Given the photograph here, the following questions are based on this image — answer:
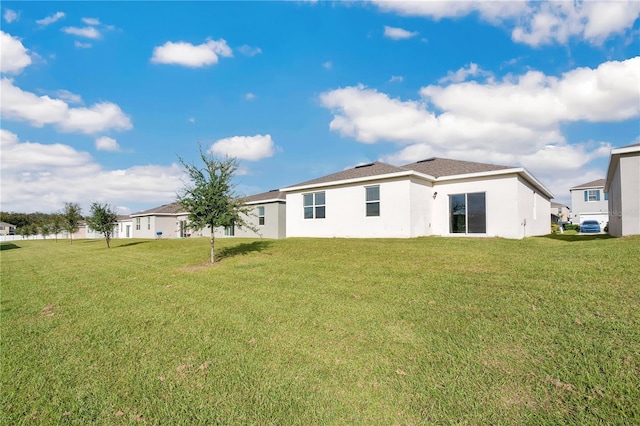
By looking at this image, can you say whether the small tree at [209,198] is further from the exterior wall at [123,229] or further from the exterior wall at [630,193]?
the exterior wall at [123,229]

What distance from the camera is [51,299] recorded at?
7.88 m

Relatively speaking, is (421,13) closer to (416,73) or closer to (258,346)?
(416,73)

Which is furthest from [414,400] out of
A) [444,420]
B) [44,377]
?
[44,377]

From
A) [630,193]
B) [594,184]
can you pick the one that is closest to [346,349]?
[630,193]

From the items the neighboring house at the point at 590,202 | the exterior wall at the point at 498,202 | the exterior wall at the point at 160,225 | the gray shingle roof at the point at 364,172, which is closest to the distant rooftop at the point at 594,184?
the neighboring house at the point at 590,202

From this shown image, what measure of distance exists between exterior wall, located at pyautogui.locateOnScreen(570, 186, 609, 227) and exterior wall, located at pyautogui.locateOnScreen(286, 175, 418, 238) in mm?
32955

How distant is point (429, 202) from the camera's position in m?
17.0

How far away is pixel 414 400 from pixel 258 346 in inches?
88.7

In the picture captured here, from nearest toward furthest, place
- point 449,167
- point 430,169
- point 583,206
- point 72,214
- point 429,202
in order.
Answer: point 429,202 → point 449,167 → point 430,169 → point 72,214 → point 583,206

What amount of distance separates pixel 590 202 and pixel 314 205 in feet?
118

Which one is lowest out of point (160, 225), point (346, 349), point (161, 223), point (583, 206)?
point (346, 349)

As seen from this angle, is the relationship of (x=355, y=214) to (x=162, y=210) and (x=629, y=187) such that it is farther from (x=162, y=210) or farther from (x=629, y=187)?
(x=162, y=210)

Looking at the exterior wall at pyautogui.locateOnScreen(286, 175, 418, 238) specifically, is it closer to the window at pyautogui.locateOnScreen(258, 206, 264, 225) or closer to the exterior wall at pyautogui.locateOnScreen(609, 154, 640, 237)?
the window at pyautogui.locateOnScreen(258, 206, 264, 225)

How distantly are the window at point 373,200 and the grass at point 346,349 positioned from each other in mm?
8973
